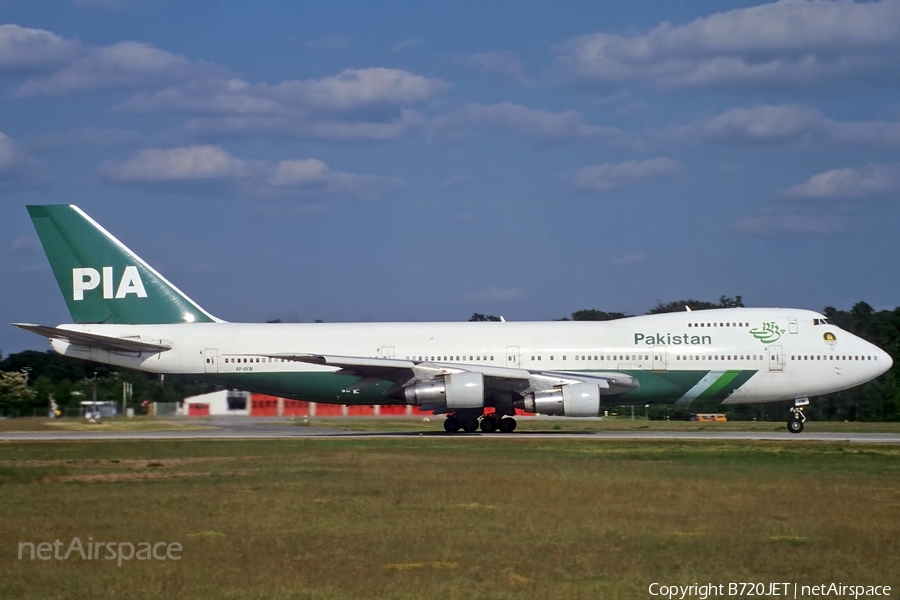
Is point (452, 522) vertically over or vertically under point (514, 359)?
under

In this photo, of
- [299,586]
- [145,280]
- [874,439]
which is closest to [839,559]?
[299,586]

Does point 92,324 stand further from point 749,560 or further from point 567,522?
point 749,560

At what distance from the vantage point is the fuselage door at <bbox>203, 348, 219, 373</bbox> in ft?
112

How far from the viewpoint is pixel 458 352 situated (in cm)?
3341

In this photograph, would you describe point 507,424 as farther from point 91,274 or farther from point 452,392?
point 91,274

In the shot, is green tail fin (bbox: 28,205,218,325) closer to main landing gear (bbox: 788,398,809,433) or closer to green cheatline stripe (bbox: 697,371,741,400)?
green cheatline stripe (bbox: 697,371,741,400)

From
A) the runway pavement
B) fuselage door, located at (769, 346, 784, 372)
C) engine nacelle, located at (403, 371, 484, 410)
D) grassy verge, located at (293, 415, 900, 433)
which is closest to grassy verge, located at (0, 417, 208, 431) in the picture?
the runway pavement

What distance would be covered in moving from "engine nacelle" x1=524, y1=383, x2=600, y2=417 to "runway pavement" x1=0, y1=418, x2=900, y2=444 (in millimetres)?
731

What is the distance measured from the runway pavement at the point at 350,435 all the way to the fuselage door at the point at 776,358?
6.73ft

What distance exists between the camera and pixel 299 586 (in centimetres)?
1013

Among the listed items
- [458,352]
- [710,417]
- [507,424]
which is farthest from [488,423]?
[710,417]

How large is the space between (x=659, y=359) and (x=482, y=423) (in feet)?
19.3

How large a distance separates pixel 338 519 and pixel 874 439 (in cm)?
2054

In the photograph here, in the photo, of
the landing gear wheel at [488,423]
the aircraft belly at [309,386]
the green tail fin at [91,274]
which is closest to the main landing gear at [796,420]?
the landing gear wheel at [488,423]
